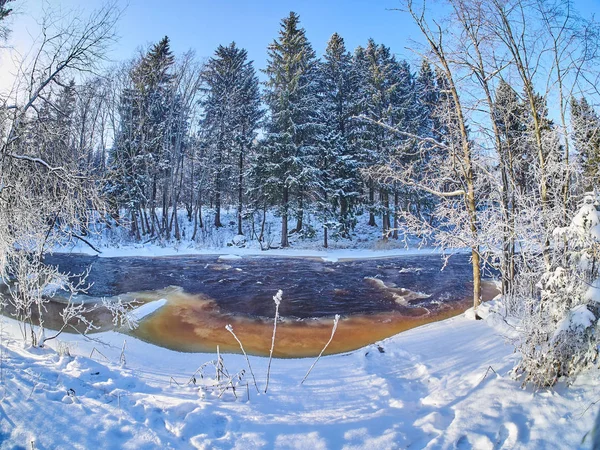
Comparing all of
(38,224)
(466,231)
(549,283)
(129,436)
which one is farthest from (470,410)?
(38,224)

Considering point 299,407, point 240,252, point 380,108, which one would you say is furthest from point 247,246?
point 299,407

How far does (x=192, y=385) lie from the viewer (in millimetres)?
4059

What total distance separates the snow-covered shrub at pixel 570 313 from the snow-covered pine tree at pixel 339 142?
54.8 ft

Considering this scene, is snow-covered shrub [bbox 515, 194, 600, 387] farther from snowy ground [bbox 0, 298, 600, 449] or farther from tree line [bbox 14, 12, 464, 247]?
tree line [bbox 14, 12, 464, 247]

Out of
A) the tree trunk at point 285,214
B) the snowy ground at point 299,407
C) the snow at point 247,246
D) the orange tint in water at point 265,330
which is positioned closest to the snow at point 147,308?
the orange tint in water at point 265,330

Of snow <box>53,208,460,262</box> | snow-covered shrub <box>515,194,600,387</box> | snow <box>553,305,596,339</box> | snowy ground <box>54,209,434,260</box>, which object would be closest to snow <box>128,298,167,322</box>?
snow-covered shrub <box>515,194,600,387</box>

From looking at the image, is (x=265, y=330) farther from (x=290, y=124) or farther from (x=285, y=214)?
(x=290, y=124)

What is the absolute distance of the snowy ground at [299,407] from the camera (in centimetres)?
265

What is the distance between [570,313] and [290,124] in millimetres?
19181

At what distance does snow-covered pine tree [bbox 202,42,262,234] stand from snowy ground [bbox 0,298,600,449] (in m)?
19.9

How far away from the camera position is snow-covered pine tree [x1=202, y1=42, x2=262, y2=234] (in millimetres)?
23750

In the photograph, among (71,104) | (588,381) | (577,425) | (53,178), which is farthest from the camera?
(71,104)

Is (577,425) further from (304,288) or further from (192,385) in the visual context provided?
(304,288)

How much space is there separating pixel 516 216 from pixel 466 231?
6.18ft
